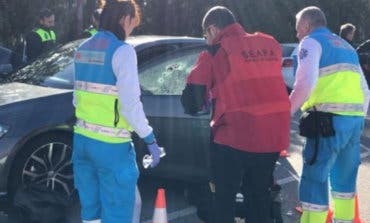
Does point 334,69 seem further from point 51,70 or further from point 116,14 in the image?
point 51,70

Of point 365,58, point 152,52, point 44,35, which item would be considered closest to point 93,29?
point 44,35

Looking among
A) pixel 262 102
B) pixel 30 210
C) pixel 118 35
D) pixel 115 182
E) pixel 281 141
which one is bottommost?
pixel 30 210

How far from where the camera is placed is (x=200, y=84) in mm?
3674

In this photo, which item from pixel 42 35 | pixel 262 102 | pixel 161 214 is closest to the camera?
pixel 262 102

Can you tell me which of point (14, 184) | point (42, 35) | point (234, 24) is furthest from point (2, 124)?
point (42, 35)

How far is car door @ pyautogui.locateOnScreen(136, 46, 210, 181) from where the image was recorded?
17.2 ft

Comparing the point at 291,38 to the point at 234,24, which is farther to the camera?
the point at 291,38

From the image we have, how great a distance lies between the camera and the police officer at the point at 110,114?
337 centimetres

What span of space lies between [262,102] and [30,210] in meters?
2.15

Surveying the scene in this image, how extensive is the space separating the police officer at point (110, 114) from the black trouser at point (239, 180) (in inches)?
17.8

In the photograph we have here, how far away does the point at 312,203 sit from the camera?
4.24m

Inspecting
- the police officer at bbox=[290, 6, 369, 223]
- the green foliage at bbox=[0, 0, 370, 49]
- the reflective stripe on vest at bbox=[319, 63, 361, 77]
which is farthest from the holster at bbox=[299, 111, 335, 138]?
the green foliage at bbox=[0, 0, 370, 49]

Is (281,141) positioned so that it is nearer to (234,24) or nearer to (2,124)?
(234,24)

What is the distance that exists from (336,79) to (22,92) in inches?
109
